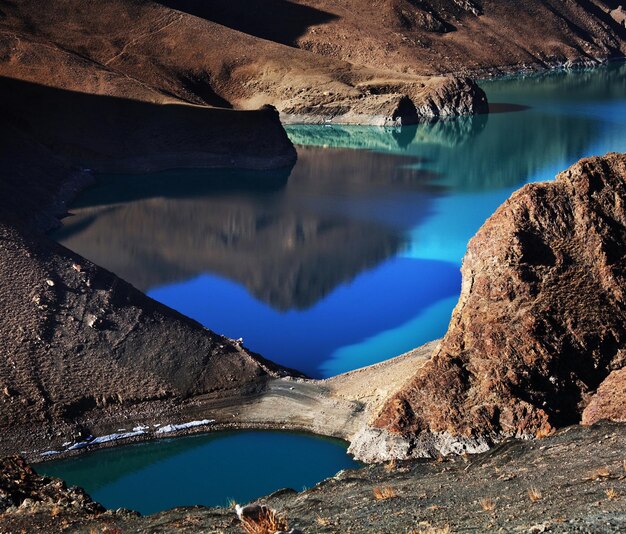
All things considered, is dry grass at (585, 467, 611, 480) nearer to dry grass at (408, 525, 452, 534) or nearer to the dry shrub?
dry grass at (408, 525, 452, 534)

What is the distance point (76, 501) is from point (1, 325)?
9.98m

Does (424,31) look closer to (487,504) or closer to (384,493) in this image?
(384,493)

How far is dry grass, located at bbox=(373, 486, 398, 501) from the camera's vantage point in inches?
533

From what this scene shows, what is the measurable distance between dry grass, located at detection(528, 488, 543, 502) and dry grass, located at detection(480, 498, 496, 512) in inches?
17.8

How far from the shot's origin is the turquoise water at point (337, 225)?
98.8 ft

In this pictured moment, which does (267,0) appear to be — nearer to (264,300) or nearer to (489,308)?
(264,300)

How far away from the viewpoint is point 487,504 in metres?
12.3

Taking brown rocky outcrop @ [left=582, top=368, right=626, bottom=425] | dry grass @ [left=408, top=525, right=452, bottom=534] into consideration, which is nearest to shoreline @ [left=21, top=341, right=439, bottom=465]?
brown rocky outcrop @ [left=582, top=368, right=626, bottom=425]

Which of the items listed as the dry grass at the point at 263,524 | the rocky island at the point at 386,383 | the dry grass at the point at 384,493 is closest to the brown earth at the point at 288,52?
the rocky island at the point at 386,383

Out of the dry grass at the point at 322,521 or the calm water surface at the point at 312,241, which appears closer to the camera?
the dry grass at the point at 322,521

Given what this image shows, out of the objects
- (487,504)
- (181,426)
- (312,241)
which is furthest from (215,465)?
(312,241)

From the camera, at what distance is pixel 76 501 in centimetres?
1432

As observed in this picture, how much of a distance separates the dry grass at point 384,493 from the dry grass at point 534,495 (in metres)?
1.93

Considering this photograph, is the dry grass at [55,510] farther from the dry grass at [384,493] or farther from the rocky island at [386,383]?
the dry grass at [384,493]
